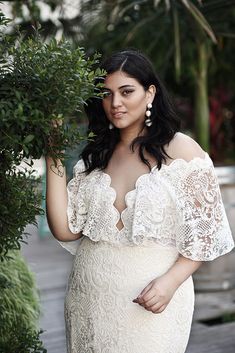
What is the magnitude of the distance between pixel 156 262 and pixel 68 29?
12.5 ft

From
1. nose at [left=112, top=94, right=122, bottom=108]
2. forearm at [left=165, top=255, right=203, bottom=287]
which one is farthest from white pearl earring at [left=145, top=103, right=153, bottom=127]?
forearm at [left=165, top=255, right=203, bottom=287]

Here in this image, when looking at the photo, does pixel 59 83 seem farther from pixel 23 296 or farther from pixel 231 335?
pixel 231 335

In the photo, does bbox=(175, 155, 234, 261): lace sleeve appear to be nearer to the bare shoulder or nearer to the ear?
the bare shoulder

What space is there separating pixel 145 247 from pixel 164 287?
0.14 m

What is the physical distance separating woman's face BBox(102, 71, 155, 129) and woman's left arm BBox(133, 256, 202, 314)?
0.46 meters

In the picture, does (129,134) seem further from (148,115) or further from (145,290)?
(145,290)

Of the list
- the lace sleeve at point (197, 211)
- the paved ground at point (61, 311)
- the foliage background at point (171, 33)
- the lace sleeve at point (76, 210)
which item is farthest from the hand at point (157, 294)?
the paved ground at point (61, 311)

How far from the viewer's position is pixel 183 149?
1942 mm

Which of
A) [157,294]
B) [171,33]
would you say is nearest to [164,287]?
[157,294]

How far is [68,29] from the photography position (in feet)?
17.6

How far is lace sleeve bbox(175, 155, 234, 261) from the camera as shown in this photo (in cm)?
189

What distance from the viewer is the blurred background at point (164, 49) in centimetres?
383

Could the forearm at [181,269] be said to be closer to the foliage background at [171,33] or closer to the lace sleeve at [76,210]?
the lace sleeve at [76,210]

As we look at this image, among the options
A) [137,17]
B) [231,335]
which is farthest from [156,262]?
[137,17]
